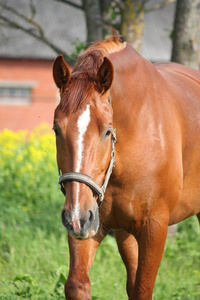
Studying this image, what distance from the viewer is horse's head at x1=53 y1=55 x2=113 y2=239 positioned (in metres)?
2.65

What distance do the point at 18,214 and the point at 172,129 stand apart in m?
3.35

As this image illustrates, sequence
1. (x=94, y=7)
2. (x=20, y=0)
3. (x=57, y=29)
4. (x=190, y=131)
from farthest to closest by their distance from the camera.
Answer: (x=20, y=0), (x=57, y=29), (x=94, y=7), (x=190, y=131)

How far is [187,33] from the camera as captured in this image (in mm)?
6070

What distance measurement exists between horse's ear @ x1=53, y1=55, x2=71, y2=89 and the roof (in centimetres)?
1950

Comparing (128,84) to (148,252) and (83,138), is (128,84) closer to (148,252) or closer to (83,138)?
(83,138)

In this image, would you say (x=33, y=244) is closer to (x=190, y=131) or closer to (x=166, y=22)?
(x=190, y=131)

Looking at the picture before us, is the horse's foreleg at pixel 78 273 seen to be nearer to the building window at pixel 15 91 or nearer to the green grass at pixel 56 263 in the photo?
the green grass at pixel 56 263

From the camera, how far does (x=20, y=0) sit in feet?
84.8

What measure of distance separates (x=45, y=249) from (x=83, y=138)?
125 inches

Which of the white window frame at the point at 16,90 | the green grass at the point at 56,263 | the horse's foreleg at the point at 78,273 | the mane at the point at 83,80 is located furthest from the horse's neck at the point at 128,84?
the white window frame at the point at 16,90

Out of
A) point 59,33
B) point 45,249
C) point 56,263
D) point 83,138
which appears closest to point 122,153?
point 83,138

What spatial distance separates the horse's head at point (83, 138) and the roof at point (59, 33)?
770 inches

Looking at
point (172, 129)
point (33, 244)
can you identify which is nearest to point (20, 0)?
point (33, 244)

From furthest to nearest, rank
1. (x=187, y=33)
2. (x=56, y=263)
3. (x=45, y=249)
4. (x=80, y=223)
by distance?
1. (x=187, y=33)
2. (x=45, y=249)
3. (x=56, y=263)
4. (x=80, y=223)
